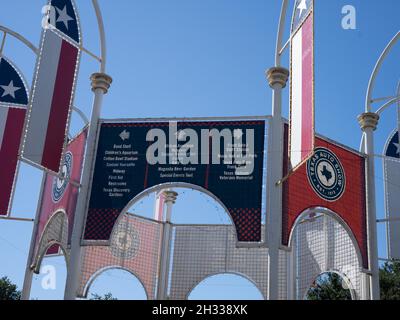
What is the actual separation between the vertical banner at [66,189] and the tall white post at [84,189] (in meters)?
0.58

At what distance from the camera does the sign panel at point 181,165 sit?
763 inches

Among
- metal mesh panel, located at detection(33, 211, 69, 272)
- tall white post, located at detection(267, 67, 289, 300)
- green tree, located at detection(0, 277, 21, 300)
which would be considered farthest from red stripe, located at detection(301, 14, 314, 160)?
green tree, located at detection(0, 277, 21, 300)

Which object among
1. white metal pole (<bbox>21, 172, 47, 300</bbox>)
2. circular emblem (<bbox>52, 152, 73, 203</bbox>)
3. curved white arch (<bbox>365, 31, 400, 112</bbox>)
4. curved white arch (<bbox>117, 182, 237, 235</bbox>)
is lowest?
white metal pole (<bbox>21, 172, 47, 300</bbox>)

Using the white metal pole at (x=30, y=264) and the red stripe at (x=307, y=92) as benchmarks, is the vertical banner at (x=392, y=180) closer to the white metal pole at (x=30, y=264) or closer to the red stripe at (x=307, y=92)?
the red stripe at (x=307, y=92)

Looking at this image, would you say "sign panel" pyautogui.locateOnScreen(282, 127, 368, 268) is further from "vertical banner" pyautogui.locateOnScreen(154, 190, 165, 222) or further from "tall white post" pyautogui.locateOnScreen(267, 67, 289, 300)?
"vertical banner" pyautogui.locateOnScreen(154, 190, 165, 222)

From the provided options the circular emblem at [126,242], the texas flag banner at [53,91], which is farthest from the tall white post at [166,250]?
the texas flag banner at [53,91]

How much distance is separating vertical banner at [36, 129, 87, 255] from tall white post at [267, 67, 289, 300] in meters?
6.74

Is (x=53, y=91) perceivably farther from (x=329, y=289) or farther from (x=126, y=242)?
(x=329, y=289)

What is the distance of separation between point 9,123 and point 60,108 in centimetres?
462

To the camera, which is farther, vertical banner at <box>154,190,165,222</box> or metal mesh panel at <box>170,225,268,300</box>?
vertical banner at <box>154,190,165,222</box>

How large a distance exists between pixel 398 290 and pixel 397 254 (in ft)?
52.2

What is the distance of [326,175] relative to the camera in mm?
21125

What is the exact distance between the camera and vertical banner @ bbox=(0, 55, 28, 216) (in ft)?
74.3
